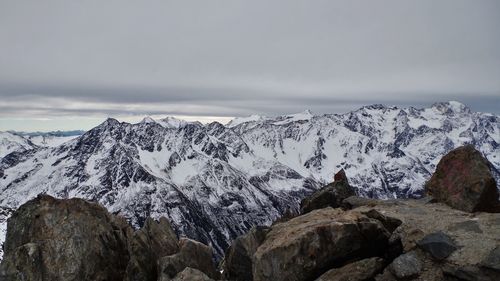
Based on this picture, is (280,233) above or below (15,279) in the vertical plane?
above

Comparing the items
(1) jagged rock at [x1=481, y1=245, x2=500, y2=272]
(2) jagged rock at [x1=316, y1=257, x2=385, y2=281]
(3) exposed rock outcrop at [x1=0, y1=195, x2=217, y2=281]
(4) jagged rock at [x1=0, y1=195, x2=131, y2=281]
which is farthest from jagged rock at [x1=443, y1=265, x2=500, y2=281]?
(4) jagged rock at [x1=0, y1=195, x2=131, y2=281]

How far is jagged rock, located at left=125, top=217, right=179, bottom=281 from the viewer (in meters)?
29.0

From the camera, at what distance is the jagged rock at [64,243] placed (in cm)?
2819

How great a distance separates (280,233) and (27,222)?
17.5m

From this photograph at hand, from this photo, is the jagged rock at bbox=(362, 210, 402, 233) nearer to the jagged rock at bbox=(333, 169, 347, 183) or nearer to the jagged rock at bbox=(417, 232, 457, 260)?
the jagged rock at bbox=(417, 232, 457, 260)

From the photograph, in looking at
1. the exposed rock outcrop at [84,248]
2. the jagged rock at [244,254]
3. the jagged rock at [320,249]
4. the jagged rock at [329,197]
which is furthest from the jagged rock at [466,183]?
the exposed rock outcrop at [84,248]

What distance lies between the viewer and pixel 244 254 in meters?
28.9

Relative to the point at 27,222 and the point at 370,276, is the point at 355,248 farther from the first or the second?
the point at 27,222

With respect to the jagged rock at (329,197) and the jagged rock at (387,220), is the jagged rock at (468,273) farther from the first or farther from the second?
the jagged rock at (329,197)

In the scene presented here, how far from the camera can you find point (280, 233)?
2591 centimetres

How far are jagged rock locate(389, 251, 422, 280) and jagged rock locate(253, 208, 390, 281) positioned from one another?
59.4 inches

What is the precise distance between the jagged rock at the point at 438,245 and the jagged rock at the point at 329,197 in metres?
12.2

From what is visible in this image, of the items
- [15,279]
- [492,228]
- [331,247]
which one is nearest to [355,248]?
[331,247]

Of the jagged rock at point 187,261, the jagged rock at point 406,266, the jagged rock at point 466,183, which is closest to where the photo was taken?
the jagged rock at point 406,266
